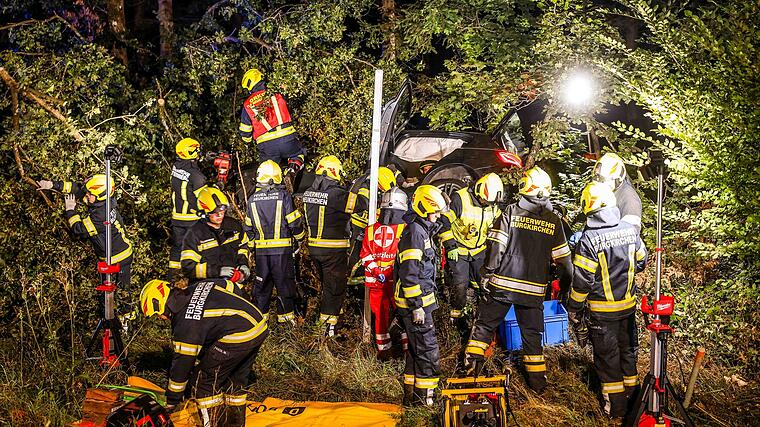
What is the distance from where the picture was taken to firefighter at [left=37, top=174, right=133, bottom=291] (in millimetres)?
8891

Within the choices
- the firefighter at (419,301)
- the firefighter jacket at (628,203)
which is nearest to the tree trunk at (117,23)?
the firefighter at (419,301)

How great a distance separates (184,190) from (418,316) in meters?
4.42

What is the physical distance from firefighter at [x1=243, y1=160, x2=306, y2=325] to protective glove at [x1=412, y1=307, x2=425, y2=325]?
2.64 metres

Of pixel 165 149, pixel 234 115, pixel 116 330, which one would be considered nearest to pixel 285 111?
pixel 234 115

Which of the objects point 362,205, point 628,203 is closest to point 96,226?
point 362,205

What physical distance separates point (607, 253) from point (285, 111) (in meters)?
5.16

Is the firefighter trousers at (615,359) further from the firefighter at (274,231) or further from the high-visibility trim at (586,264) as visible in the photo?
the firefighter at (274,231)

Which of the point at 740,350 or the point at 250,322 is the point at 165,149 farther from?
the point at 740,350

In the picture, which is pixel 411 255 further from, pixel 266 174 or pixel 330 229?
pixel 266 174

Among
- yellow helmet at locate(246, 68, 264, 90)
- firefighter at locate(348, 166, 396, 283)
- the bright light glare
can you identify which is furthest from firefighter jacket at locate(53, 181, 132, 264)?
the bright light glare

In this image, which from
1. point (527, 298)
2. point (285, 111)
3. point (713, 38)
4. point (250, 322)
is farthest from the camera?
point (285, 111)

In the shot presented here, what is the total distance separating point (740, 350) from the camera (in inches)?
317

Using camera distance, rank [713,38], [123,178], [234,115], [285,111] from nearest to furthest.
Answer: [713,38], [123,178], [285,111], [234,115]

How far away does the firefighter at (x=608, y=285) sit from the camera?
6.58 m
